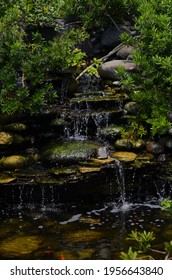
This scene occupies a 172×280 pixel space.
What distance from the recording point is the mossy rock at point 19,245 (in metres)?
5.74

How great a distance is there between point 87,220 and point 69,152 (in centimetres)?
150

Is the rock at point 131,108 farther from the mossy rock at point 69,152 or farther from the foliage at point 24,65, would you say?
the foliage at point 24,65

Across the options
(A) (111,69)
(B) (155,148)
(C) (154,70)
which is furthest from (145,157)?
(A) (111,69)

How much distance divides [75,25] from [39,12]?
67.9 inches

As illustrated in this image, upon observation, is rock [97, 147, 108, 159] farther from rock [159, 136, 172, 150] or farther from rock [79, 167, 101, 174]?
rock [159, 136, 172, 150]

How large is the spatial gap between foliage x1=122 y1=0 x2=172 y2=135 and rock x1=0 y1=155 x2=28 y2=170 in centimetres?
258

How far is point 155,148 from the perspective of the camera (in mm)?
7918

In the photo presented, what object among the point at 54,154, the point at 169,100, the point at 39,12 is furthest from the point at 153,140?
the point at 39,12

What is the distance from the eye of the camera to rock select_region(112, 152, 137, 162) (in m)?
7.68

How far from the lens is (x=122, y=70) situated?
26.9 feet

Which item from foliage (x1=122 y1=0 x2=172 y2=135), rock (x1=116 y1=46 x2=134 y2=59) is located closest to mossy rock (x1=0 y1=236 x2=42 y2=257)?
foliage (x1=122 y1=0 x2=172 y2=135)

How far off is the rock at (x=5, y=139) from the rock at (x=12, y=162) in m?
0.29

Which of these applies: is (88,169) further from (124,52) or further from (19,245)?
(124,52)

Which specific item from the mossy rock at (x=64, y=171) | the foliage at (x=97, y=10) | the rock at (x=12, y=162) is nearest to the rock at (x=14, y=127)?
the rock at (x=12, y=162)
